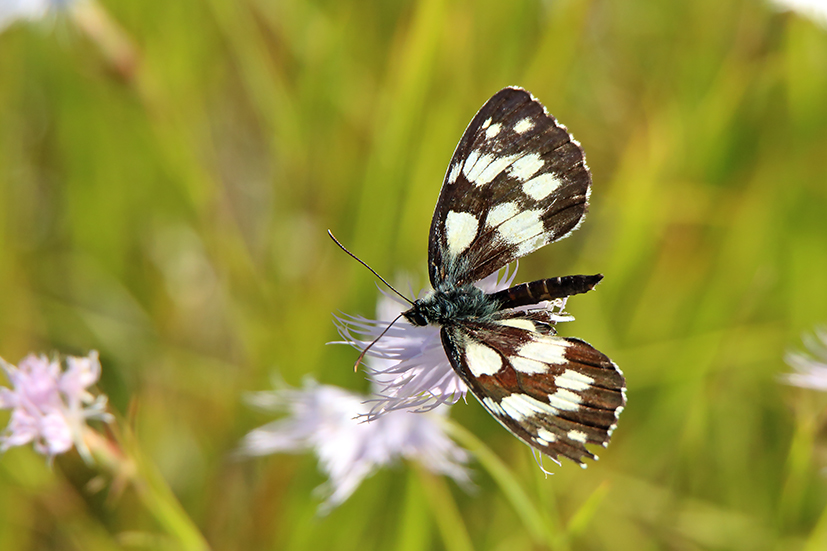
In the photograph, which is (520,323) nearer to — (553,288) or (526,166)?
(553,288)

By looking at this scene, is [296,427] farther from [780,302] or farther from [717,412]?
Result: [780,302]

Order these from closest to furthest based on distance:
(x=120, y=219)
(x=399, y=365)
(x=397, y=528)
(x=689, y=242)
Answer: (x=399, y=365) < (x=397, y=528) < (x=689, y=242) < (x=120, y=219)

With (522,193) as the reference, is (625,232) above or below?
above

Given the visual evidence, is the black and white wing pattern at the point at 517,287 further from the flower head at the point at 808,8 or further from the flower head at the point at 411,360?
the flower head at the point at 808,8

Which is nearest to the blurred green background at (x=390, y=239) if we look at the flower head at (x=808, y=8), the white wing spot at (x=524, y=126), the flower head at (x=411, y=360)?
the flower head at (x=808, y=8)

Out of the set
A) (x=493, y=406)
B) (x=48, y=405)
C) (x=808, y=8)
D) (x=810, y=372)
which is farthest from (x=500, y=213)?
(x=808, y=8)

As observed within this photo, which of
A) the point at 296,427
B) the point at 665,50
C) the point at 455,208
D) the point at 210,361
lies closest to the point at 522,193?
the point at 455,208
